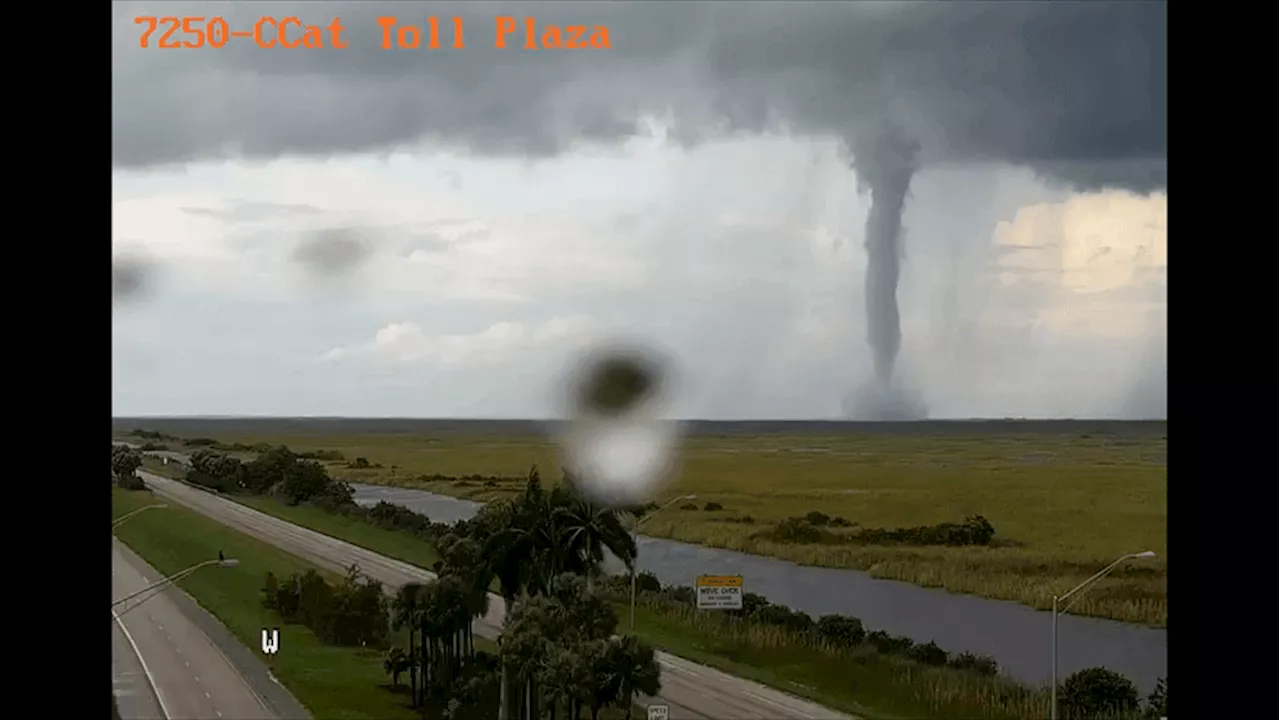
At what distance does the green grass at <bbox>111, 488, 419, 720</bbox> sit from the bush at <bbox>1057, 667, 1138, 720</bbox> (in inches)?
58.3

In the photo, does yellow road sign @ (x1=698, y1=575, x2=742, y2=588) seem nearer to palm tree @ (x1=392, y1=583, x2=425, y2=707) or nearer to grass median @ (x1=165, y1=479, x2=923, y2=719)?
grass median @ (x1=165, y1=479, x2=923, y2=719)

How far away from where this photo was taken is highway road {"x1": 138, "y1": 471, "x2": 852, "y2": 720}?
259 centimetres

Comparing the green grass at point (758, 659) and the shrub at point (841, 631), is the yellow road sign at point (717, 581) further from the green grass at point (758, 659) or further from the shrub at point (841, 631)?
the shrub at point (841, 631)

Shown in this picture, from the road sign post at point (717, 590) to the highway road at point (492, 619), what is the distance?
14cm

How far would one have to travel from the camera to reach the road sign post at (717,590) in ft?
8.57

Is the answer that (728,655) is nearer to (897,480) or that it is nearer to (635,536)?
(635,536)

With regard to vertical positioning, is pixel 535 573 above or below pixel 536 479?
below

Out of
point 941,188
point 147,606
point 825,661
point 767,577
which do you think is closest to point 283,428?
point 147,606
